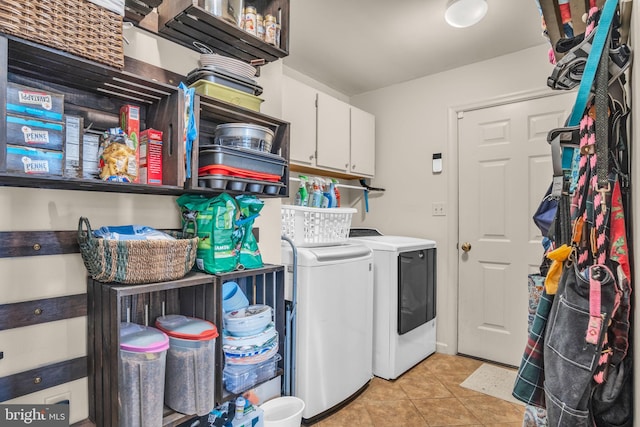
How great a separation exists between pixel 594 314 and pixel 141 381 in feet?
3.95

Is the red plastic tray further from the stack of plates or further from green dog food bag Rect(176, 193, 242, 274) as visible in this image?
the stack of plates

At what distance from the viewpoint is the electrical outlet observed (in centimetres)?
308

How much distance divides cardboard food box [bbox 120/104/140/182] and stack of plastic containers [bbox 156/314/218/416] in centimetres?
56

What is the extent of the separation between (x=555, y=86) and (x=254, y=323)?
133 centimetres

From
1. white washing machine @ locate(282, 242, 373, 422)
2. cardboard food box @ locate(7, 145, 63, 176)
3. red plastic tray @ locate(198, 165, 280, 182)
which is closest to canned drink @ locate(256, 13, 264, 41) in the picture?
red plastic tray @ locate(198, 165, 280, 182)

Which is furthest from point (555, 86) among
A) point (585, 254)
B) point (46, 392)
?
point (46, 392)

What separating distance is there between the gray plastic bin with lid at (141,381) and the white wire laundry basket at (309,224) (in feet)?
3.41

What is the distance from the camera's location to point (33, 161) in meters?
0.94

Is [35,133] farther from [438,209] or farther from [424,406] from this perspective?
[438,209]

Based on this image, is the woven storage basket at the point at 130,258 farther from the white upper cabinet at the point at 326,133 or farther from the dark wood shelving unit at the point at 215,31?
the white upper cabinet at the point at 326,133

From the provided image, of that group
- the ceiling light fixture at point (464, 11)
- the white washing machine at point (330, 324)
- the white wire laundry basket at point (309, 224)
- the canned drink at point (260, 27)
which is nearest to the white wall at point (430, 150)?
the ceiling light fixture at point (464, 11)

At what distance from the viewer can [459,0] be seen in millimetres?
1950

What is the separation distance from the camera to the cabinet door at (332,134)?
2.82m

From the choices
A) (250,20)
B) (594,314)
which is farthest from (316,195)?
(594,314)
